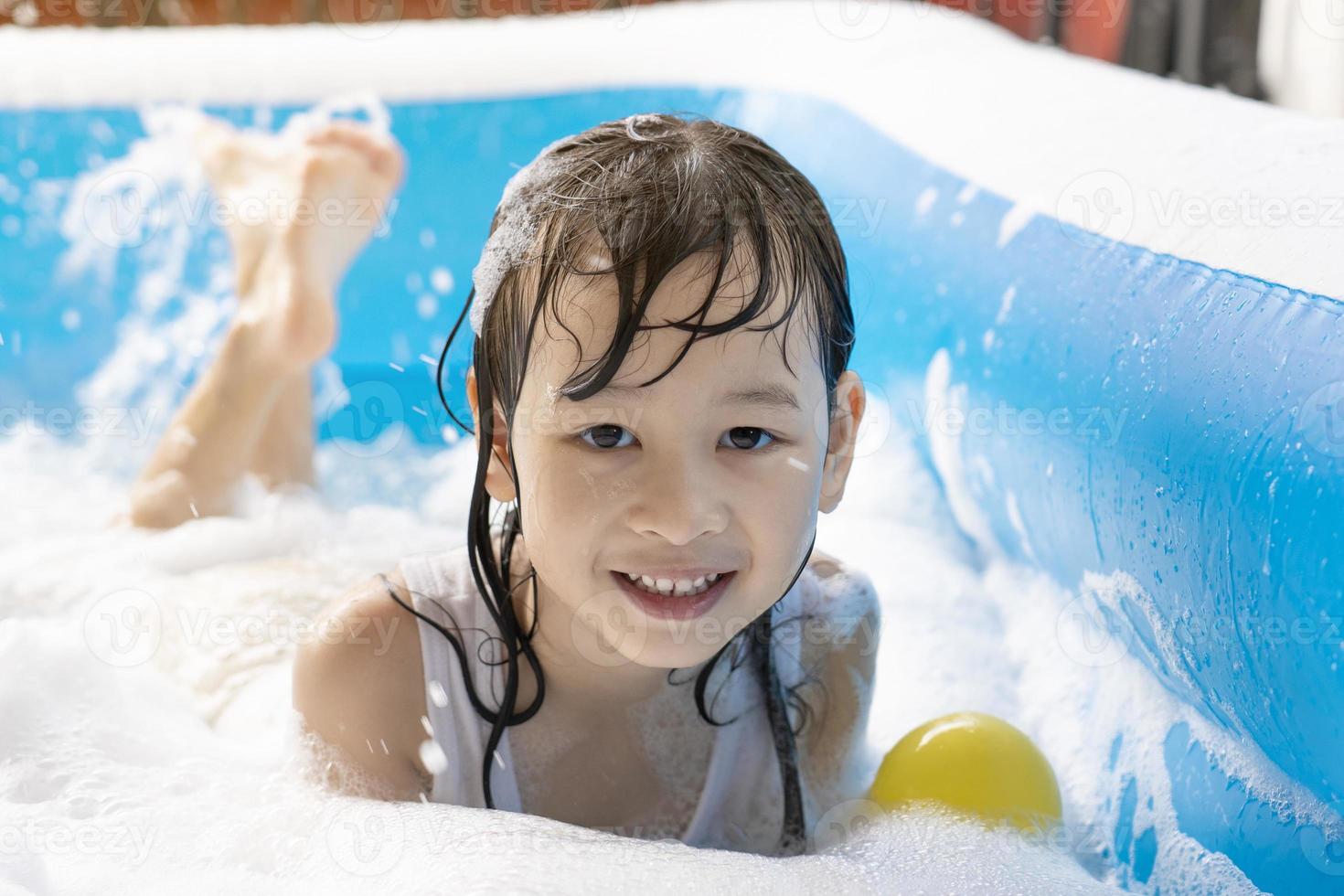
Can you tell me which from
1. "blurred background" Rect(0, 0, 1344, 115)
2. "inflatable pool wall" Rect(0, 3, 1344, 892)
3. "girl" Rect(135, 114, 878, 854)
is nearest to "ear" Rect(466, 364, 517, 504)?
"girl" Rect(135, 114, 878, 854)

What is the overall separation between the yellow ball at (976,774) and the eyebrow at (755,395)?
1.43 feet

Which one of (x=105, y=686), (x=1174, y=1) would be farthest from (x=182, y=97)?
(x=1174, y=1)

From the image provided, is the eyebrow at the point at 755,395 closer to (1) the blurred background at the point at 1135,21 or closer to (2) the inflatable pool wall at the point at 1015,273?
(2) the inflatable pool wall at the point at 1015,273

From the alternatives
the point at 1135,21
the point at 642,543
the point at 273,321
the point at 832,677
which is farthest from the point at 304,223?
the point at 1135,21

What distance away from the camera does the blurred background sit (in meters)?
3.36

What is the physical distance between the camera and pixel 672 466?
42.4 inches

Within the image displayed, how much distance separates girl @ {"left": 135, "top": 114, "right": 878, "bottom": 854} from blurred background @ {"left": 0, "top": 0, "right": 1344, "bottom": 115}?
6.50ft

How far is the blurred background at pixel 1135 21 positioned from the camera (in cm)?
336

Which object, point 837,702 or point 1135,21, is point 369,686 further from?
point 1135,21

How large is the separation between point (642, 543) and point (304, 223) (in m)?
1.47

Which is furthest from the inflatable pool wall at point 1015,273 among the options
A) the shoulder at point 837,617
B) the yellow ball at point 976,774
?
the shoulder at point 837,617

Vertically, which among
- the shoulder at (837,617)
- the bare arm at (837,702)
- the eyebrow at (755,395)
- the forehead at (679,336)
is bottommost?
the bare arm at (837,702)

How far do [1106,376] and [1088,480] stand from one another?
0.41 ft

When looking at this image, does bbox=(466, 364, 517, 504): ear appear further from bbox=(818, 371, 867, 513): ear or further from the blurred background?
the blurred background
